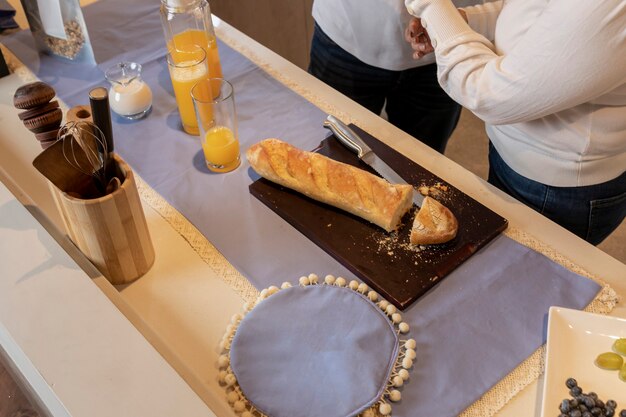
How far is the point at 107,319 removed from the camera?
797 millimetres

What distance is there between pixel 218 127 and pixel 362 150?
299 mm

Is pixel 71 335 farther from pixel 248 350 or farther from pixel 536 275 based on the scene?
pixel 536 275

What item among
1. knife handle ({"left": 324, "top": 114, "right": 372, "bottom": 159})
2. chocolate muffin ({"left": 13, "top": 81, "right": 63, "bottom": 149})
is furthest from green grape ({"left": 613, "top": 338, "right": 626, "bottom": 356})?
chocolate muffin ({"left": 13, "top": 81, "right": 63, "bottom": 149})

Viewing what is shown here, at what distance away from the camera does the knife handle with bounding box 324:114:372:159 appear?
1.22m

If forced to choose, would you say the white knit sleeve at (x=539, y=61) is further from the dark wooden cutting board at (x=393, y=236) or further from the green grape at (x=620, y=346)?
the green grape at (x=620, y=346)

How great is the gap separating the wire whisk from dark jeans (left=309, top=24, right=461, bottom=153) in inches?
32.6

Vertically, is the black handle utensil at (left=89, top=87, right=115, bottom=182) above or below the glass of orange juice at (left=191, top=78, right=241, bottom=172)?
above

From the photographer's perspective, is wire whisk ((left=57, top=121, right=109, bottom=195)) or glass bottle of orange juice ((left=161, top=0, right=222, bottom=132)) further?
glass bottle of orange juice ((left=161, top=0, right=222, bottom=132))

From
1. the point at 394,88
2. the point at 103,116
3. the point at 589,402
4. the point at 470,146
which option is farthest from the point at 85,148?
the point at 470,146

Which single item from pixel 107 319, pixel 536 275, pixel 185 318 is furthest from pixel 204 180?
pixel 536 275

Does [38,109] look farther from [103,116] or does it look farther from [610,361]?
[610,361]

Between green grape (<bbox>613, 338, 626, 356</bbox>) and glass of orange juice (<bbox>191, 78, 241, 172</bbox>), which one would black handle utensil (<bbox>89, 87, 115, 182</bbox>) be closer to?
glass of orange juice (<bbox>191, 78, 241, 172</bbox>)

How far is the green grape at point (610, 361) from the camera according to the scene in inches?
35.3

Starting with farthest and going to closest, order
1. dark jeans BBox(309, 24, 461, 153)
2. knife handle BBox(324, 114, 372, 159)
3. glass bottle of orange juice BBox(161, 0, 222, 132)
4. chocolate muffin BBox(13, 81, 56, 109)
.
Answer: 1. dark jeans BBox(309, 24, 461, 153)
2. glass bottle of orange juice BBox(161, 0, 222, 132)
3. knife handle BBox(324, 114, 372, 159)
4. chocolate muffin BBox(13, 81, 56, 109)
